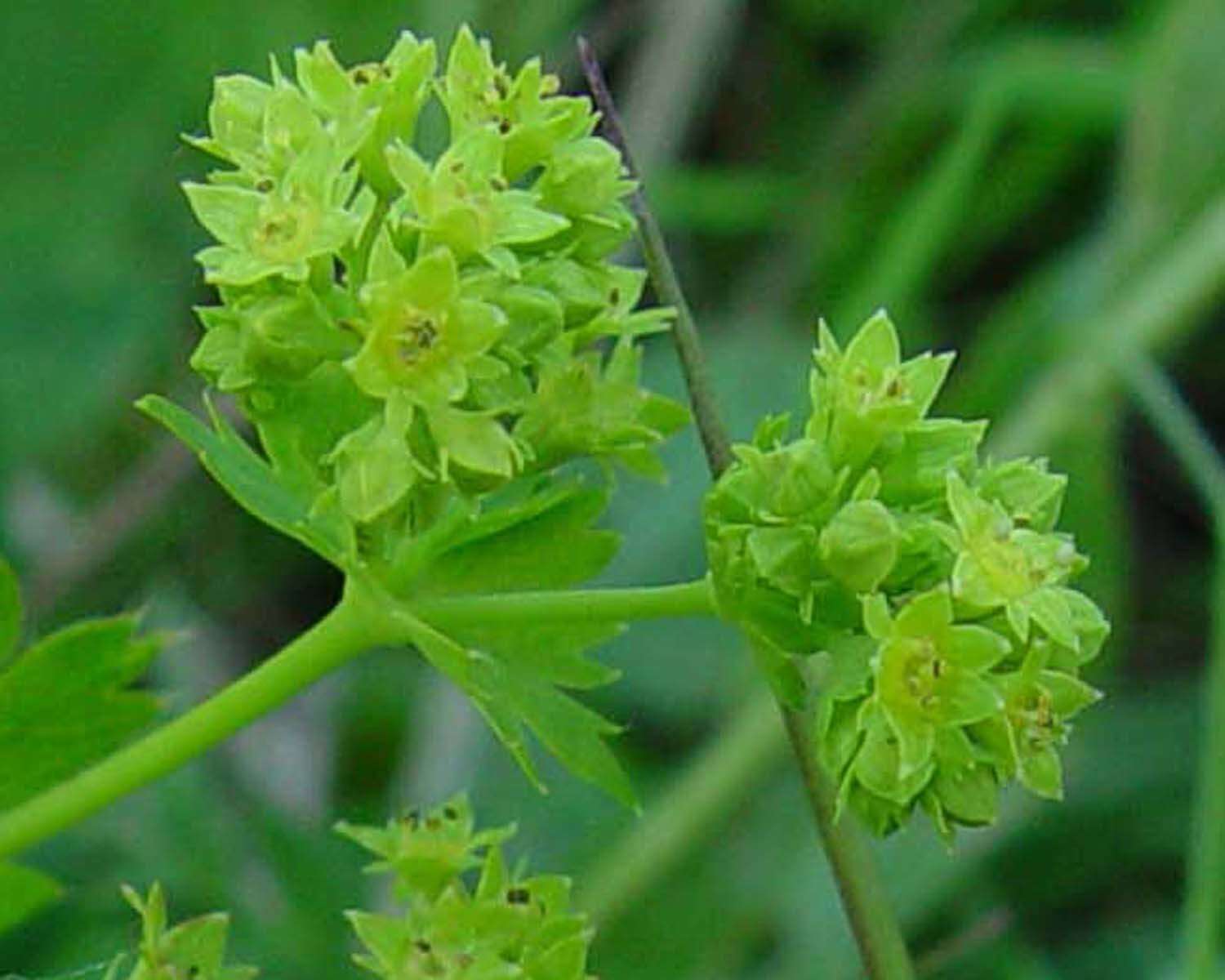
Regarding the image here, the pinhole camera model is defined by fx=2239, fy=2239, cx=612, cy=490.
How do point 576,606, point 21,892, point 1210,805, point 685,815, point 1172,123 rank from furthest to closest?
1. point 1172,123
2. point 685,815
3. point 1210,805
4. point 21,892
5. point 576,606

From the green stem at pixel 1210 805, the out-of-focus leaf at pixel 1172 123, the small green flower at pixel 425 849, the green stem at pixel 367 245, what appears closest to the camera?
the green stem at pixel 367 245

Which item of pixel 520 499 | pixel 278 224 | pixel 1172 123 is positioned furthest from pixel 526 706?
pixel 1172 123

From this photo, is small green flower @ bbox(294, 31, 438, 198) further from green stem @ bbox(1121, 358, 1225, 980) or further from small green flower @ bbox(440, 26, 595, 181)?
green stem @ bbox(1121, 358, 1225, 980)

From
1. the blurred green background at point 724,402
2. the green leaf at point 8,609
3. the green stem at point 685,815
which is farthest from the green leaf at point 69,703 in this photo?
the green stem at point 685,815

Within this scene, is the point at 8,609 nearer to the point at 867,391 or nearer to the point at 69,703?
the point at 69,703

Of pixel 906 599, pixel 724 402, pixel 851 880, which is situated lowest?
pixel 851 880

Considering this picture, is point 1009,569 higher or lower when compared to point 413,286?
lower

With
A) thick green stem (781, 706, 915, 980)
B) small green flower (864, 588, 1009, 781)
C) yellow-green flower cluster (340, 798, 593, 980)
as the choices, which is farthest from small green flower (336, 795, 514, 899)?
small green flower (864, 588, 1009, 781)

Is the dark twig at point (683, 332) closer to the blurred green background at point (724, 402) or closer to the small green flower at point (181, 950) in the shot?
the small green flower at point (181, 950)
